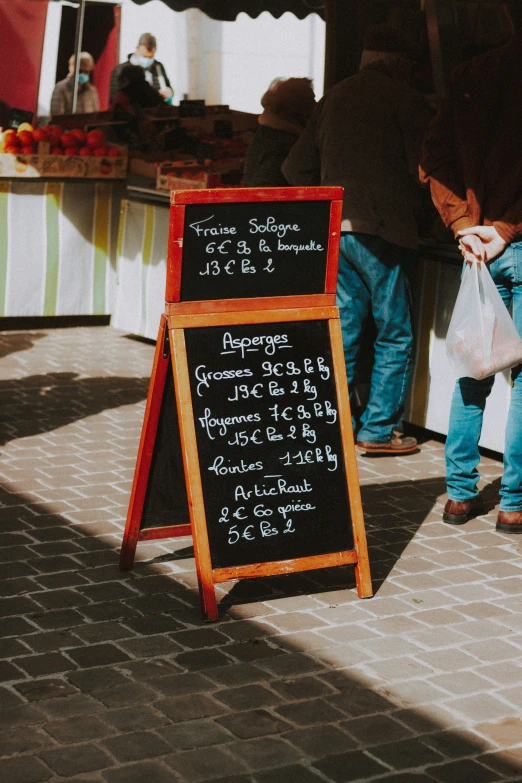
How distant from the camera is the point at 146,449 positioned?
15.4ft

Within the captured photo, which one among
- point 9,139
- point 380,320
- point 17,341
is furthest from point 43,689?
point 9,139

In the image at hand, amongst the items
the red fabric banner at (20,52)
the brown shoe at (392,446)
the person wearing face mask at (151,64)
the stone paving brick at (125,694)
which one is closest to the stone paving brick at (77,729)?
the stone paving brick at (125,694)

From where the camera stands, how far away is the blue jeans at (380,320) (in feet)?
21.6

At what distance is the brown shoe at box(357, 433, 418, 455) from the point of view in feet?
21.9

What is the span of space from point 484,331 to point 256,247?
1244 mm

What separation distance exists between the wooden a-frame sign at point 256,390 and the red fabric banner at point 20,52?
8.35 metres

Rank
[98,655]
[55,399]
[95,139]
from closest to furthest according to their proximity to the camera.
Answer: [98,655] < [55,399] < [95,139]

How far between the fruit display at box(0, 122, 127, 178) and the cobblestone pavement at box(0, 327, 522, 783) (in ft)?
12.7

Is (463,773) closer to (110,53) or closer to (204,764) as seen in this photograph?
(204,764)

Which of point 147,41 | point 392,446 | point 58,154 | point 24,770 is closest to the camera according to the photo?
point 24,770

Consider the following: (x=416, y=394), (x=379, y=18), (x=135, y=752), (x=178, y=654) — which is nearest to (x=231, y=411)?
(x=178, y=654)

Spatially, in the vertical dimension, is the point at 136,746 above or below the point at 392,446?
below

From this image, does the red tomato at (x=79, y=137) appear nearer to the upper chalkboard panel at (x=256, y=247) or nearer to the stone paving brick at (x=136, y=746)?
the upper chalkboard panel at (x=256, y=247)

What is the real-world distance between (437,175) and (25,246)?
478 cm
